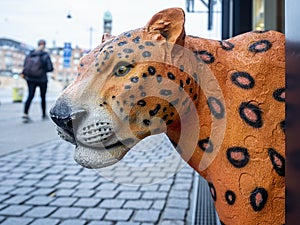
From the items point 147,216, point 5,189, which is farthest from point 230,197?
point 5,189

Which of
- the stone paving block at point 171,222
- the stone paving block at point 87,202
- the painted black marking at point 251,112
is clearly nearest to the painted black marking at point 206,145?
the painted black marking at point 251,112

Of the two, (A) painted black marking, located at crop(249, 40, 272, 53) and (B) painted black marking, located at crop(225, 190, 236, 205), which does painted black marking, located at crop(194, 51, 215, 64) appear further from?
(B) painted black marking, located at crop(225, 190, 236, 205)

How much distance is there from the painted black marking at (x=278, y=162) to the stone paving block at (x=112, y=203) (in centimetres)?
250

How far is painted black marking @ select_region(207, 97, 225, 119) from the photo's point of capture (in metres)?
1.10

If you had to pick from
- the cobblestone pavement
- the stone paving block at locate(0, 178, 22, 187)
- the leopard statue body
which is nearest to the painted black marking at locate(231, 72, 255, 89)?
the leopard statue body

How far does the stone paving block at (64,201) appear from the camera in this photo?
11.0 feet

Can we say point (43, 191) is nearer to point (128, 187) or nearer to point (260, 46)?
point (128, 187)

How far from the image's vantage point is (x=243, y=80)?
108 centimetres

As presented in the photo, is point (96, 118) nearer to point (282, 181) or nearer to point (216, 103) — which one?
point (216, 103)

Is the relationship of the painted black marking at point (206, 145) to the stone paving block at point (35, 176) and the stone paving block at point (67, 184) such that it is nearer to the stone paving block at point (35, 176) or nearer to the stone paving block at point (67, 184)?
the stone paving block at point (67, 184)

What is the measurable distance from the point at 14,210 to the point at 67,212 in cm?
50

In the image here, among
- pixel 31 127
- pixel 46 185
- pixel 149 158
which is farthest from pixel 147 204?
pixel 31 127

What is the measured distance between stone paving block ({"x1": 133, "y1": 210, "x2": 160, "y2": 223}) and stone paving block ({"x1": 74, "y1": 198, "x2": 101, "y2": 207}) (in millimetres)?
483

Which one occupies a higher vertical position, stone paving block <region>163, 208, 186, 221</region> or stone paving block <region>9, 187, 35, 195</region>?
stone paving block <region>163, 208, 186, 221</region>
